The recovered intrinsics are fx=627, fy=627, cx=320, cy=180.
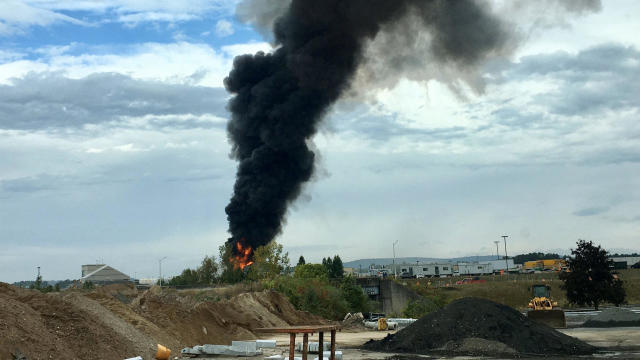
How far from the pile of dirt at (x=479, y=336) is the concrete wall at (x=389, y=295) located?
3661cm

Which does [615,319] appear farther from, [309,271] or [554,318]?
[309,271]

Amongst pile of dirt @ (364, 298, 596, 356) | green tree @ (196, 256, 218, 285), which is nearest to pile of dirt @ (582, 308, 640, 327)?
pile of dirt @ (364, 298, 596, 356)

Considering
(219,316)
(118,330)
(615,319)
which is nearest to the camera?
(118,330)

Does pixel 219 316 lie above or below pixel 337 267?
below

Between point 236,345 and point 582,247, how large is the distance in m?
40.6

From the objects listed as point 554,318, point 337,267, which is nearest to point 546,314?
point 554,318

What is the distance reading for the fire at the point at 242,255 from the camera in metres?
76.1

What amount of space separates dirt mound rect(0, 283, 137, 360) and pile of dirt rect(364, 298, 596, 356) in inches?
518

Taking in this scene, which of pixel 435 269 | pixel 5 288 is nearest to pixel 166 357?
pixel 5 288

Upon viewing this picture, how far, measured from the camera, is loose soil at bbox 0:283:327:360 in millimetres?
19969

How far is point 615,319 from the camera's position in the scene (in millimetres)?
42062

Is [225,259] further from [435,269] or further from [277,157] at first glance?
[435,269]

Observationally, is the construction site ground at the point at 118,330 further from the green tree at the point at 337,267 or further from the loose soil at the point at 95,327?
the green tree at the point at 337,267

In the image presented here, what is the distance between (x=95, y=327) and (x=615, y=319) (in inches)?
1338
